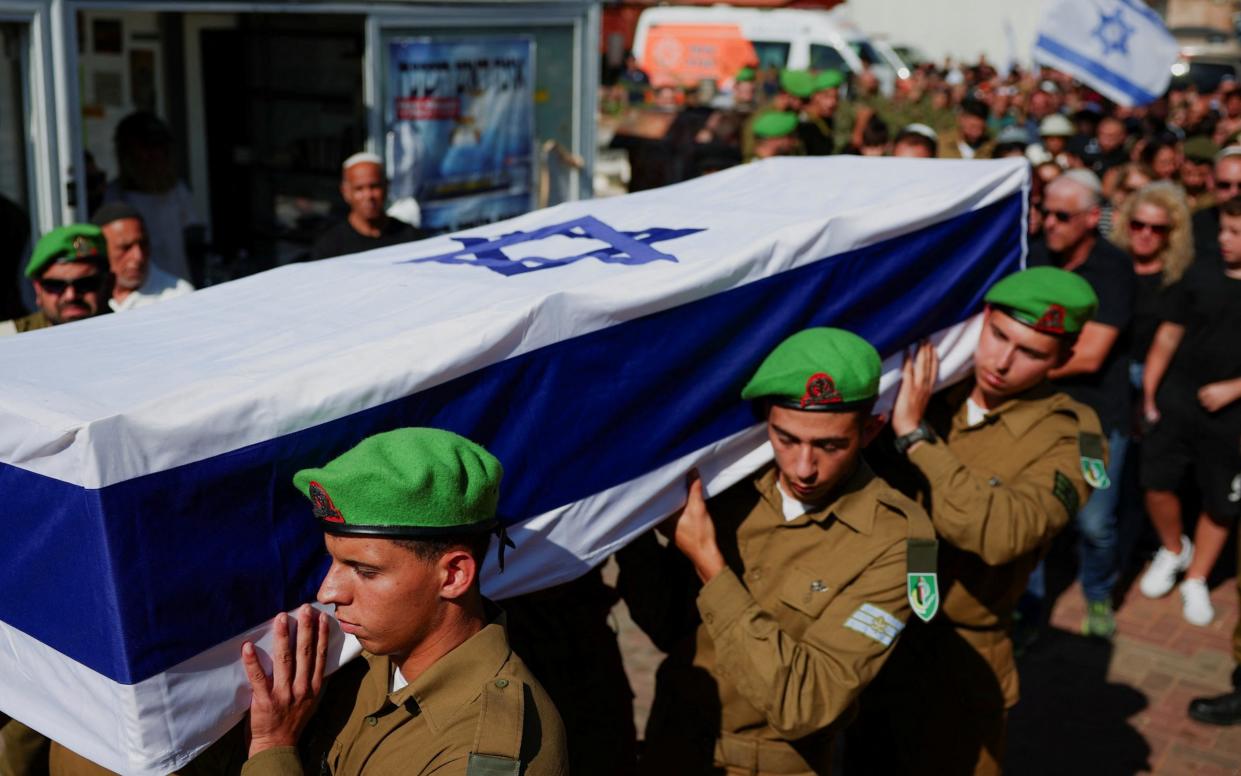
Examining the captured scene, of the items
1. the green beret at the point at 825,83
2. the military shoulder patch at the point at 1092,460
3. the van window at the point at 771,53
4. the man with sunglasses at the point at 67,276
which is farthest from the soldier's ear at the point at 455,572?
the van window at the point at 771,53

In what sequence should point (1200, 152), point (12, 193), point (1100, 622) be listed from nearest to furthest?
1. point (12, 193)
2. point (1100, 622)
3. point (1200, 152)

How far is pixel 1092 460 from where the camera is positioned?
348 centimetres

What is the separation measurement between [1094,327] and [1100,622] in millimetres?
1423

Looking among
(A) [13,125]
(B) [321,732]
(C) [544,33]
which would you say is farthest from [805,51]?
(B) [321,732]

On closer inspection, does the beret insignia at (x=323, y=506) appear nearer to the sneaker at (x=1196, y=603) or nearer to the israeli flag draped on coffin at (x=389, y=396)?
the israeli flag draped on coffin at (x=389, y=396)

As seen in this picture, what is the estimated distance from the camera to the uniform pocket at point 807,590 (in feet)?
9.48

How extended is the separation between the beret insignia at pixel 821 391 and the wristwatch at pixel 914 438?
1.86 ft

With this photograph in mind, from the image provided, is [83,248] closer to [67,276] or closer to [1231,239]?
[67,276]

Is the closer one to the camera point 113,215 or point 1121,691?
point 113,215

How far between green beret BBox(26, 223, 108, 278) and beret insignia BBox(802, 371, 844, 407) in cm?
233

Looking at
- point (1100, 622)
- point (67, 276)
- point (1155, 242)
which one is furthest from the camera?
point (1155, 242)

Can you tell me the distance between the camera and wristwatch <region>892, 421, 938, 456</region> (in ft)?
10.8

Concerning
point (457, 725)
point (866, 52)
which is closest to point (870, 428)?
point (457, 725)

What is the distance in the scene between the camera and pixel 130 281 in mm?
4598
